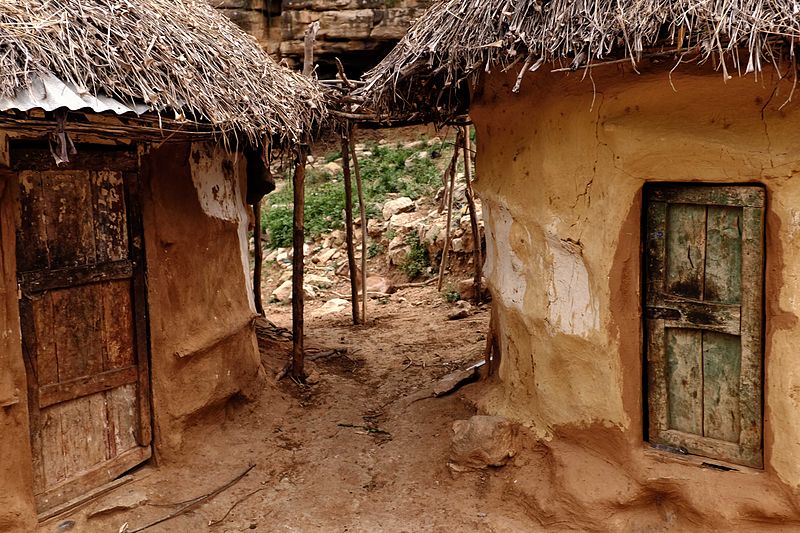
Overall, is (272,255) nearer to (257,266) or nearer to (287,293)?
(287,293)

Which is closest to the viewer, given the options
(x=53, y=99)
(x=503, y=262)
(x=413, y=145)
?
(x=53, y=99)

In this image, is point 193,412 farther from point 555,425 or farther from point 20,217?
point 555,425

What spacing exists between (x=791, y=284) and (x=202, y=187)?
3597 millimetres

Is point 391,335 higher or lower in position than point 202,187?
lower

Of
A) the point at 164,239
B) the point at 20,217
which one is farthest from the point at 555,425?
the point at 20,217

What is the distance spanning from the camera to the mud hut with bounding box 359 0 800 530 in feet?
12.5

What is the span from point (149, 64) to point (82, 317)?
4.84 ft

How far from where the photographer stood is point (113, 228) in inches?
182

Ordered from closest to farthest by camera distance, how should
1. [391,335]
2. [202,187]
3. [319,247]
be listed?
[202,187]
[391,335]
[319,247]

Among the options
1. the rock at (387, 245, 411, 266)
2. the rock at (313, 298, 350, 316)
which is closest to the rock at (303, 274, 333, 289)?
the rock at (313, 298, 350, 316)

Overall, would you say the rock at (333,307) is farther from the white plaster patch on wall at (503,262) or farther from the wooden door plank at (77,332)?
the wooden door plank at (77,332)

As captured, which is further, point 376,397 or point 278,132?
point 376,397

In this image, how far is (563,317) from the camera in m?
4.49

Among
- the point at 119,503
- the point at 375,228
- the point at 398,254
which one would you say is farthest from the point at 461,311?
the point at 119,503
